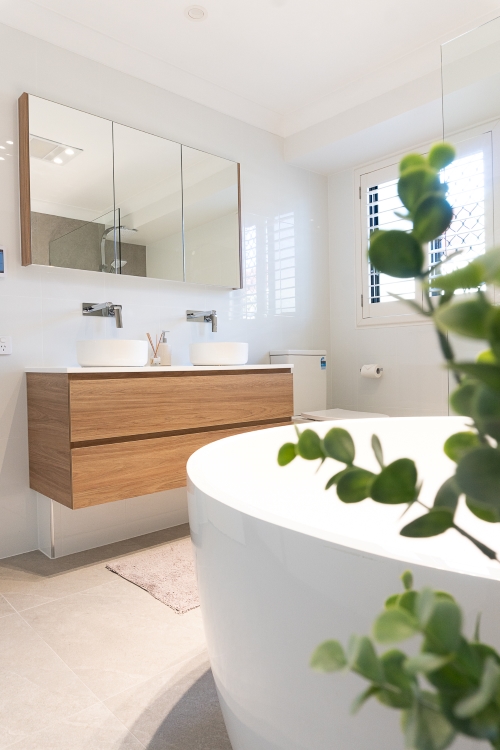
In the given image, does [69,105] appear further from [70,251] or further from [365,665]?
[365,665]

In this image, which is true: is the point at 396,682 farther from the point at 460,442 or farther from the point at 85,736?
the point at 85,736

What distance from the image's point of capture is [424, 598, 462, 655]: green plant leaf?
171 millimetres

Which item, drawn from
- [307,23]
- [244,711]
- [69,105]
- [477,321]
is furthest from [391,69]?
[477,321]

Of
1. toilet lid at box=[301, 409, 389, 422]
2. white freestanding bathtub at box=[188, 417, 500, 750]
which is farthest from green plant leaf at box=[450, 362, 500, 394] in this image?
toilet lid at box=[301, 409, 389, 422]

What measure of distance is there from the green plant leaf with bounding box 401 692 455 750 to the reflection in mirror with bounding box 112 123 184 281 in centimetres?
295

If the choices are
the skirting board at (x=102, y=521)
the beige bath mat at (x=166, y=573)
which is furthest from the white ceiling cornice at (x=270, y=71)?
the beige bath mat at (x=166, y=573)

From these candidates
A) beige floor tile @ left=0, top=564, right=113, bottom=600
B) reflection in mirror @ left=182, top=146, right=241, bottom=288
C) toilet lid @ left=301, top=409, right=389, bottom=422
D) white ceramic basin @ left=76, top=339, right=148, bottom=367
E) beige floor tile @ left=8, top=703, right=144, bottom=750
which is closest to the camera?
beige floor tile @ left=8, top=703, right=144, bottom=750

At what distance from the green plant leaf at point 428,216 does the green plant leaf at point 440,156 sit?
16mm

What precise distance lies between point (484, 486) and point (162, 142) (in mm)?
3353

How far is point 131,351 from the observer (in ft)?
8.76

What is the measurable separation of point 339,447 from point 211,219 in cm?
333

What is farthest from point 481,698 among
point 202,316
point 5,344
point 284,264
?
point 284,264

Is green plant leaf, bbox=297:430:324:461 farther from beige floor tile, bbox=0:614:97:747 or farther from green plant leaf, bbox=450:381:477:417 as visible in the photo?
beige floor tile, bbox=0:614:97:747

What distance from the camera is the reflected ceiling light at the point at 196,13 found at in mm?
2770
